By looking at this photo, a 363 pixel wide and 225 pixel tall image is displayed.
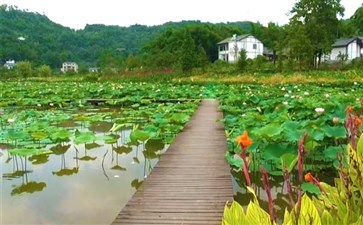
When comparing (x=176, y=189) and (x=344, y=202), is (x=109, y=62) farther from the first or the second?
(x=344, y=202)

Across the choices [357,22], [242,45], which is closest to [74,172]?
[357,22]

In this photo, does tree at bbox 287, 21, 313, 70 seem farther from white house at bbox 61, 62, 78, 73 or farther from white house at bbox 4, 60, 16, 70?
white house at bbox 4, 60, 16, 70

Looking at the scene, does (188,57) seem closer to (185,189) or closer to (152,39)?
(185,189)

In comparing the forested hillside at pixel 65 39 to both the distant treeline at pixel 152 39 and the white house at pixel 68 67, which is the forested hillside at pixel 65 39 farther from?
the white house at pixel 68 67

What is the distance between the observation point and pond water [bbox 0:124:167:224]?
3.27 m

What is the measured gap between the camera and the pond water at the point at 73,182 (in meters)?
3.27

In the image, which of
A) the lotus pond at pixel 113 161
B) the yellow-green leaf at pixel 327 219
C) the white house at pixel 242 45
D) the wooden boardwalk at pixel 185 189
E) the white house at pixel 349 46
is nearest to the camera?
the yellow-green leaf at pixel 327 219

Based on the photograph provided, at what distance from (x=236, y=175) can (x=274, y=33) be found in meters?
40.3

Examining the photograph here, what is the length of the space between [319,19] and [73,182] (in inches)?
1049

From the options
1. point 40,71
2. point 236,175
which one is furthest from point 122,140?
point 40,71

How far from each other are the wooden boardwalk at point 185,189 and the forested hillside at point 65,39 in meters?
41.8

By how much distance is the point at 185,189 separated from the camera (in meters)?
3.37

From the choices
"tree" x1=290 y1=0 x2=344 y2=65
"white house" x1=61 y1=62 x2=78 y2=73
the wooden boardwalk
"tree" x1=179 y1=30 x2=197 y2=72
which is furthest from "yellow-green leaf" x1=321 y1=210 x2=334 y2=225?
"white house" x1=61 y1=62 x2=78 y2=73

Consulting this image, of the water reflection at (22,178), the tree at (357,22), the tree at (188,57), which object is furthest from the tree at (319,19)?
the water reflection at (22,178)
